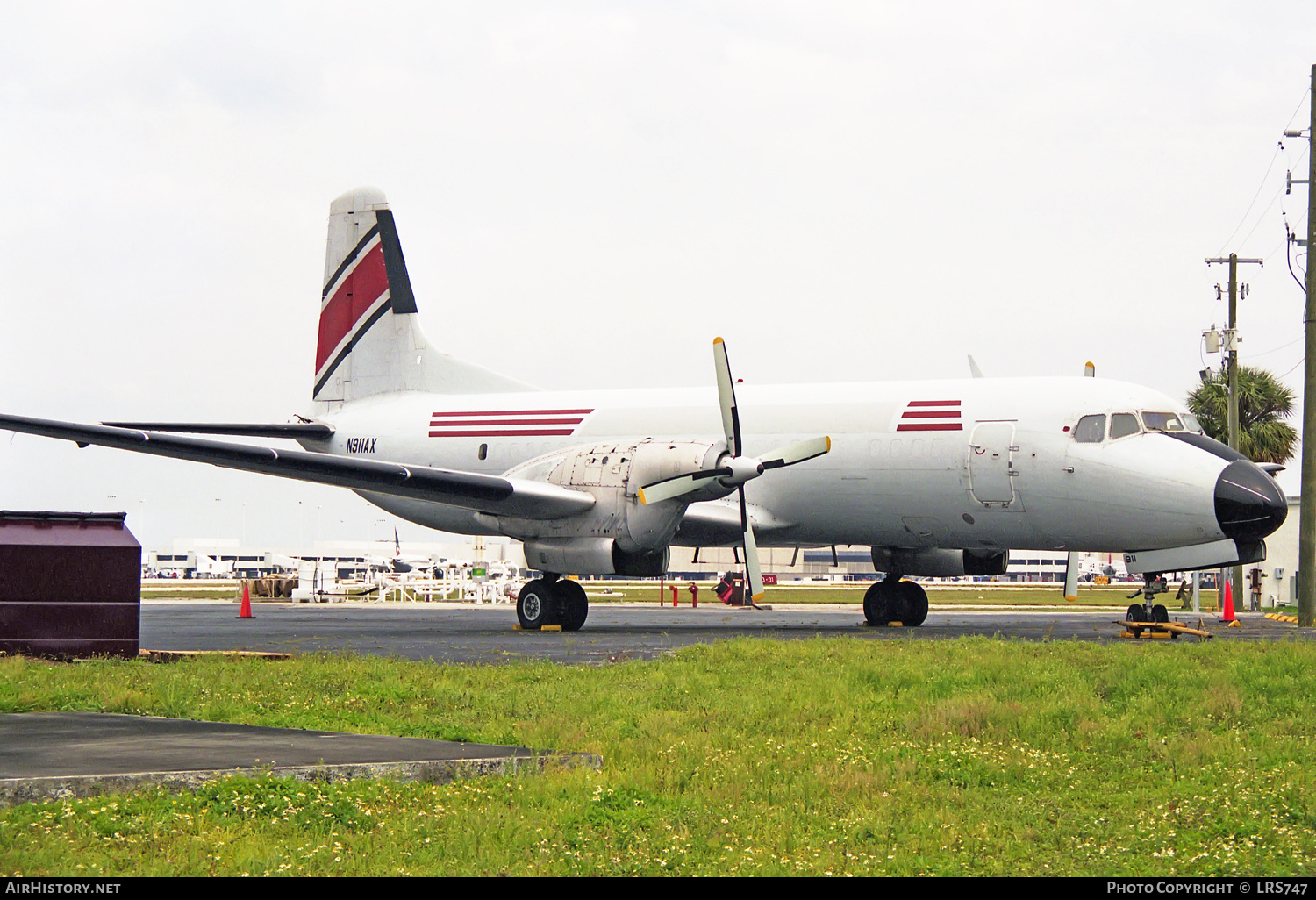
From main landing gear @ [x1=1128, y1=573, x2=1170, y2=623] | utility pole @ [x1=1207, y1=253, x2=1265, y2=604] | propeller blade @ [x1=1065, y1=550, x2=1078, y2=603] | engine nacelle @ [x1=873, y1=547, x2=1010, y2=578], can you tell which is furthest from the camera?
utility pole @ [x1=1207, y1=253, x2=1265, y2=604]

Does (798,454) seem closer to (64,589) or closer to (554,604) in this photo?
(554,604)

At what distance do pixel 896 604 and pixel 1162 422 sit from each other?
23.3 feet

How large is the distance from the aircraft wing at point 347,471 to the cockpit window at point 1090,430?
26.5 feet

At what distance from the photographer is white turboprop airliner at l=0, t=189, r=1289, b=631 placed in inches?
833

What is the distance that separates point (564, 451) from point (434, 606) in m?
20.6

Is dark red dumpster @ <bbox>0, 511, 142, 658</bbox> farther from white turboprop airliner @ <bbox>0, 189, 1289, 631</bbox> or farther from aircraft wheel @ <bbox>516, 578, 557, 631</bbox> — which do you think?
aircraft wheel @ <bbox>516, 578, 557, 631</bbox>

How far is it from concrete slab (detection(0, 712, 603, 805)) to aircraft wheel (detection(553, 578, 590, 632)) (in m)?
14.7

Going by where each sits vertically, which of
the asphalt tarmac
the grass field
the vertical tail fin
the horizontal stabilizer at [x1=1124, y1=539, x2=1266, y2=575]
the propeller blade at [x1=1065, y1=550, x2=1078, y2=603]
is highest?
the vertical tail fin

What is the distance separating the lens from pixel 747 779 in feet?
27.5

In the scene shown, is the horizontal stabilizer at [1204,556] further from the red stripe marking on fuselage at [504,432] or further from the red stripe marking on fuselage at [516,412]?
the red stripe marking on fuselage at [504,432]

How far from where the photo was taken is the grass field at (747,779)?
6285 millimetres

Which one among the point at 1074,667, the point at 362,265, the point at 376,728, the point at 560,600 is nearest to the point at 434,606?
the point at 362,265

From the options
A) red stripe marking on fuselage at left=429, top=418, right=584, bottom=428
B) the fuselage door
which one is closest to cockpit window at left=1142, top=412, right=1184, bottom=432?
the fuselage door
